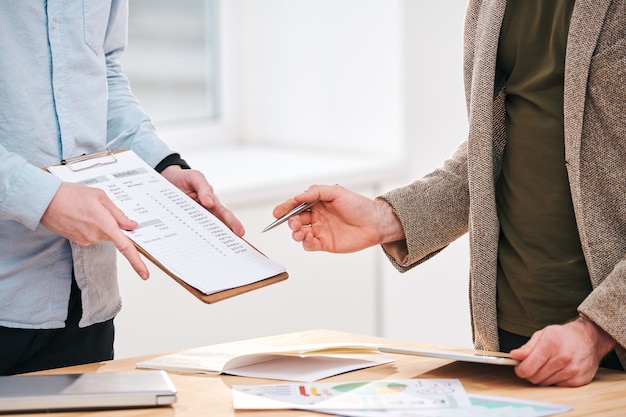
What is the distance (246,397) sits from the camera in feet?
4.43

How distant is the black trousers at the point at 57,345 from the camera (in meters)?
1.64

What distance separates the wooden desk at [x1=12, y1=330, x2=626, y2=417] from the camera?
1312 millimetres

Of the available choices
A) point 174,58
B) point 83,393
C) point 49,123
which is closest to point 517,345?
point 83,393

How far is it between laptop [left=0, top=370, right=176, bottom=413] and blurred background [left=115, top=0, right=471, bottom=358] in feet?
4.84

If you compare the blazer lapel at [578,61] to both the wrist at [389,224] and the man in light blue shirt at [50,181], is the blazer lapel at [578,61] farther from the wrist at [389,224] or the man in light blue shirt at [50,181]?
the man in light blue shirt at [50,181]

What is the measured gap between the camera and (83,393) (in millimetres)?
1312

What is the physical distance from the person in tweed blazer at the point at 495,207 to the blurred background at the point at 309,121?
3.95ft

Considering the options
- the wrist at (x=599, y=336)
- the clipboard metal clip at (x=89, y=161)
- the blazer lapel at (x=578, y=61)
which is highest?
the blazer lapel at (x=578, y=61)

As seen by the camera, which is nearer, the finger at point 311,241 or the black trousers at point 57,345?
the black trousers at point 57,345

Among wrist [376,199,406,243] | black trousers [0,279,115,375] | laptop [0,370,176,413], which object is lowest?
black trousers [0,279,115,375]

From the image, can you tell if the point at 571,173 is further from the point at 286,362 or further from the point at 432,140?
the point at 432,140

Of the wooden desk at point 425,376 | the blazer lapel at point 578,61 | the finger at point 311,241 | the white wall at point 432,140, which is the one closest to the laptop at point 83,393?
the wooden desk at point 425,376

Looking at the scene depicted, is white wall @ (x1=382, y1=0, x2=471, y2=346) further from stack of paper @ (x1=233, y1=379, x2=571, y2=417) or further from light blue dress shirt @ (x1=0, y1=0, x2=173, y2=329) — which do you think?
stack of paper @ (x1=233, y1=379, x2=571, y2=417)

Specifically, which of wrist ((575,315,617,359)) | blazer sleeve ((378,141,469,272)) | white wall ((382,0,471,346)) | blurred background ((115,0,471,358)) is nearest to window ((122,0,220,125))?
blurred background ((115,0,471,358))
